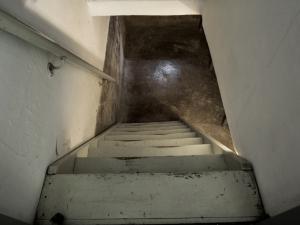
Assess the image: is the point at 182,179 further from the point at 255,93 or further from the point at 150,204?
the point at 255,93

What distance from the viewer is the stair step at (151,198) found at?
3.82ft

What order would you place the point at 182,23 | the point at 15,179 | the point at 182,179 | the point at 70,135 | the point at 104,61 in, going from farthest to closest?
the point at 182,23 → the point at 104,61 → the point at 70,135 → the point at 182,179 → the point at 15,179

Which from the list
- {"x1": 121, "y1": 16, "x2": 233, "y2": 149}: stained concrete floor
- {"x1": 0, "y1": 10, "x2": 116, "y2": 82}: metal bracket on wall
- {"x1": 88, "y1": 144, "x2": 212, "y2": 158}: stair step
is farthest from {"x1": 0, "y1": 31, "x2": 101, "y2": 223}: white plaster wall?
{"x1": 121, "y1": 16, "x2": 233, "y2": 149}: stained concrete floor

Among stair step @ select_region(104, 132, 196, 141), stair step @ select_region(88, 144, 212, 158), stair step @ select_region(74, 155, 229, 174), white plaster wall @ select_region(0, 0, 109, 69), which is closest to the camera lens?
white plaster wall @ select_region(0, 0, 109, 69)

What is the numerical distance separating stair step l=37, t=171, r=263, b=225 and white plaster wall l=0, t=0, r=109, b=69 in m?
0.90

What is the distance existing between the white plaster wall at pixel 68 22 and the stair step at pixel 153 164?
0.90 meters

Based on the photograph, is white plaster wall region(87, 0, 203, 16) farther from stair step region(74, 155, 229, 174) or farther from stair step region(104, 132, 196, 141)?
stair step region(74, 155, 229, 174)

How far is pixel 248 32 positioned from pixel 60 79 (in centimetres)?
121

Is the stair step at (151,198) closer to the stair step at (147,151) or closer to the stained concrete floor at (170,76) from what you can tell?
the stair step at (147,151)

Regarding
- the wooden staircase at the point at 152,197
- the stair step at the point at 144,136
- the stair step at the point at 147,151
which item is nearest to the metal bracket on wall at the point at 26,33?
the wooden staircase at the point at 152,197

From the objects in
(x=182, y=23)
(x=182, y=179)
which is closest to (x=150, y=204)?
(x=182, y=179)

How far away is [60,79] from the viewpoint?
5.14ft

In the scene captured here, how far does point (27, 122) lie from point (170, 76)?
4.05m

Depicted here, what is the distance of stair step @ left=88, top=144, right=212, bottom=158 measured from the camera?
2033 mm
